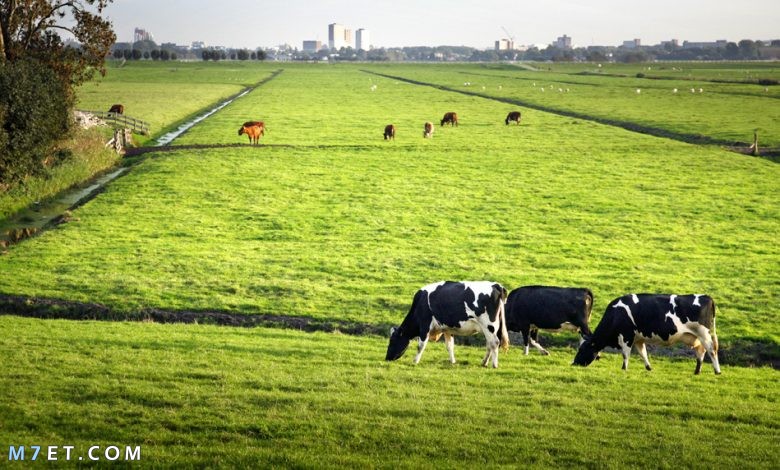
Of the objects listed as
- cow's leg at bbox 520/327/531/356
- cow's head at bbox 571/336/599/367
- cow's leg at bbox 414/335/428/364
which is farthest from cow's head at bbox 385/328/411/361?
cow's head at bbox 571/336/599/367

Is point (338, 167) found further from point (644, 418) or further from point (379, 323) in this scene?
point (644, 418)

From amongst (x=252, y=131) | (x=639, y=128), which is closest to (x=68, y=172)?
(x=252, y=131)

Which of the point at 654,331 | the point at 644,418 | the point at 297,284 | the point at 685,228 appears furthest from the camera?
the point at 685,228

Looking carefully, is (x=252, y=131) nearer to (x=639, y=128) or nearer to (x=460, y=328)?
(x=639, y=128)

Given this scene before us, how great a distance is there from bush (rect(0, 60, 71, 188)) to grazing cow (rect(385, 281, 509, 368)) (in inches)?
1140

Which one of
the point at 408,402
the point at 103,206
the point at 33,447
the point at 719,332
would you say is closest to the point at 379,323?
the point at 408,402

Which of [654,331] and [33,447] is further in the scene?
[654,331]

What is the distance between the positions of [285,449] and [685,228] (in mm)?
28101

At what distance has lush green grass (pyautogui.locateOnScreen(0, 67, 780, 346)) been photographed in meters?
27.6

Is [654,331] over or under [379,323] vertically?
over

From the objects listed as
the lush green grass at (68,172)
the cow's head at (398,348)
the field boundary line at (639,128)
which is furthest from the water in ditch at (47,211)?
the field boundary line at (639,128)

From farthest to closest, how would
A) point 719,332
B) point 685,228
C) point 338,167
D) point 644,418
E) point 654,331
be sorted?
point 338,167 → point 685,228 → point 719,332 → point 654,331 → point 644,418

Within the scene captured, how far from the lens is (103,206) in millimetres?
42438

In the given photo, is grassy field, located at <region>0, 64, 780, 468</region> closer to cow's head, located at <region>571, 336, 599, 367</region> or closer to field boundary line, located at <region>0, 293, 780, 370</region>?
cow's head, located at <region>571, 336, 599, 367</region>
